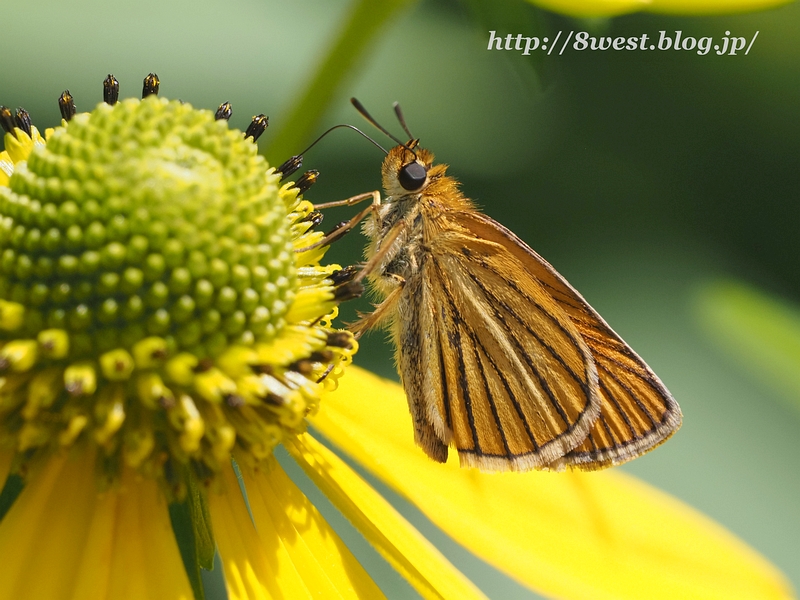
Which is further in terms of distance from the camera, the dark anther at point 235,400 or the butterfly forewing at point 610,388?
the butterfly forewing at point 610,388

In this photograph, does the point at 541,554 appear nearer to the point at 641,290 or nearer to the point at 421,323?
the point at 421,323

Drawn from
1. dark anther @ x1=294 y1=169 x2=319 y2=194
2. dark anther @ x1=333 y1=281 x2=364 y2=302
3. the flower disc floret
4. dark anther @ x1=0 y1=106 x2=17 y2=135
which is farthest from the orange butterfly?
dark anther @ x1=0 y1=106 x2=17 y2=135

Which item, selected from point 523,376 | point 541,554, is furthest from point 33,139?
point 541,554

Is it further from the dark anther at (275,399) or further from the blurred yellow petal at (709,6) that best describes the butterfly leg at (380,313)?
the blurred yellow petal at (709,6)

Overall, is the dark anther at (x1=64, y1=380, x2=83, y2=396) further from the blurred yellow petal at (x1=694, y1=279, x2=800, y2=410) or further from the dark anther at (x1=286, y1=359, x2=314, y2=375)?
the blurred yellow petal at (x1=694, y1=279, x2=800, y2=410)

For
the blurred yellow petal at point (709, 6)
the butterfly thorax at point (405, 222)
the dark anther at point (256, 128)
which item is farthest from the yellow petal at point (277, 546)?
the blurred yellow petal at point (709, 6)


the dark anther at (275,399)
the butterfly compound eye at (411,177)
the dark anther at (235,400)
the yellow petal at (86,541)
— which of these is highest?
the butterfly compound eye at (411,177)

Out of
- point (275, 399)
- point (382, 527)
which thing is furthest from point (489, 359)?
point (275, 399)
